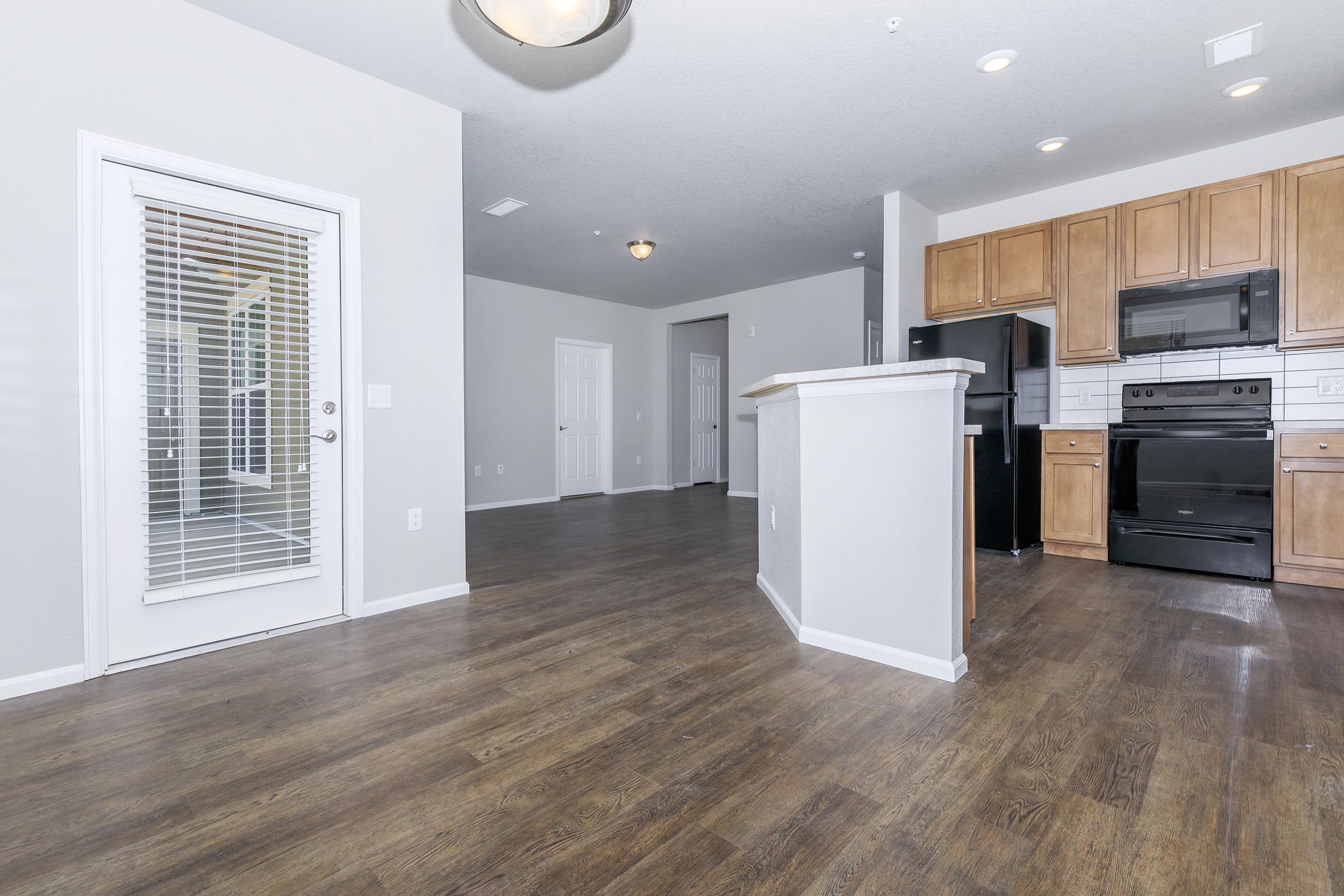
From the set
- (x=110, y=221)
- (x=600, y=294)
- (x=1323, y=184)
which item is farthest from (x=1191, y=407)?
(x=600, y=294)

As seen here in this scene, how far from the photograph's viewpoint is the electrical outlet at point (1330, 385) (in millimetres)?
3361

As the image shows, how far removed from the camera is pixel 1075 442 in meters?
4.02

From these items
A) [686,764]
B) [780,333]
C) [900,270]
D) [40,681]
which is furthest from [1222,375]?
[40,681]

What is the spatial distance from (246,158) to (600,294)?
5256 millimetres

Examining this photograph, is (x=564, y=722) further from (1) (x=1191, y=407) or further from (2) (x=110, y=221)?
(1) (x=1191, y=407)

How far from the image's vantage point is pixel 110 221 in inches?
87.0

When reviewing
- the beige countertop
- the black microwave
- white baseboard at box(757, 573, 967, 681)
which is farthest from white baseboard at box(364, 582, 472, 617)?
the black microwave

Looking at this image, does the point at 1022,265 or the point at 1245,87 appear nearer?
the point at 1245,87

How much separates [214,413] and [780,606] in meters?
2.52

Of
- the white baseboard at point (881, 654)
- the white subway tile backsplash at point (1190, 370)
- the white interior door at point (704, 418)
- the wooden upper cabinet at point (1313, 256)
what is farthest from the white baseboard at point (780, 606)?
the white interior door at point (704, 418)

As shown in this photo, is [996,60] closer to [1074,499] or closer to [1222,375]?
[1222,375]

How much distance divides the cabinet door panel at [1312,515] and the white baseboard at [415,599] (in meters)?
4.48

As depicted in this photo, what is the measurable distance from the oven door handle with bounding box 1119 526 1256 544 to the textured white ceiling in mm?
2341

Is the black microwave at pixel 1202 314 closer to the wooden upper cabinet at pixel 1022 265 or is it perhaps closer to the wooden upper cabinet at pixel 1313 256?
the wooden upper cabinet at pixel 1313 256
